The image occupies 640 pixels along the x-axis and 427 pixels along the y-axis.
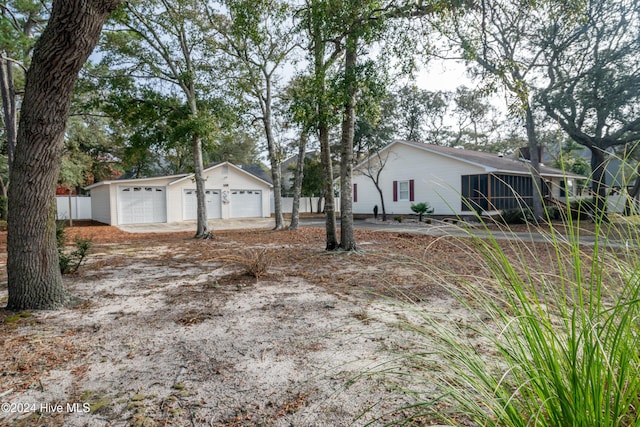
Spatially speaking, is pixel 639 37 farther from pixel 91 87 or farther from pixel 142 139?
pixel 91 87

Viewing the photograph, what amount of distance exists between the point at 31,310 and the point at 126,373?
2.15m

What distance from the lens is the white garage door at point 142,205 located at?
1927 centimetres

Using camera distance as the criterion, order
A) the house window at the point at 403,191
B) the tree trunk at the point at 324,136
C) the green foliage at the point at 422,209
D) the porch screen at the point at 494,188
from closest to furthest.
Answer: the tree trunk at the point at 324,136 → the porch screen at the point at 494,188 → the green foliage at the point at 422,209 → the house window at the point at 403,191

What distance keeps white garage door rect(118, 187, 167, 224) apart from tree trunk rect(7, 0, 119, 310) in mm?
17482

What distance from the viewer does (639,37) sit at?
501 inches

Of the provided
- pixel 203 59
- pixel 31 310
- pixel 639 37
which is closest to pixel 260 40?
pixel 203 59

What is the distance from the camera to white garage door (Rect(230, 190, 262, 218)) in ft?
77.2

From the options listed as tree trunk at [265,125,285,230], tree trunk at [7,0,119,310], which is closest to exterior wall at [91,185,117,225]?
tree trunk at [265,125,285,230]

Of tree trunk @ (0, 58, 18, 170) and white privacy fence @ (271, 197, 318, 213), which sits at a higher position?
tree trunk @ (0, 58, 18, 170)

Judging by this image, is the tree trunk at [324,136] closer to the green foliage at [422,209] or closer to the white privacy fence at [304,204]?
the green foliage at [422,209]

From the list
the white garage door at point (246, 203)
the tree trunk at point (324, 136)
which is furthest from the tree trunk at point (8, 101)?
the white garage door at point (246, 203)

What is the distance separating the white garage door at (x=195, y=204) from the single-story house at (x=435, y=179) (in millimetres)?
9503

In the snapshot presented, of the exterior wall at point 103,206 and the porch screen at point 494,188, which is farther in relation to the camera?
the exterior wall at point 103,206

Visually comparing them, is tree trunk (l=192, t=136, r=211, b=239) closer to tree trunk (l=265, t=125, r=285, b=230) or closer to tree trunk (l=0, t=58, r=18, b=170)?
tree trunk (l=265, t=125, r=285, b=230)
